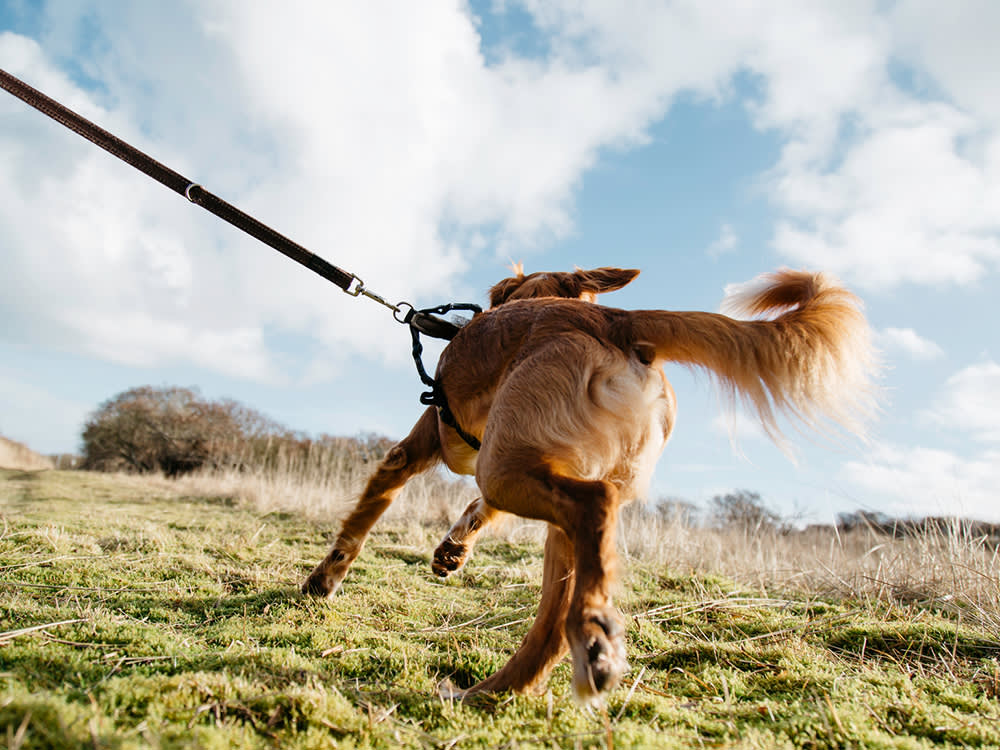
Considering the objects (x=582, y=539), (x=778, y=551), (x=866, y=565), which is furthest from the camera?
(x=778, y=551)

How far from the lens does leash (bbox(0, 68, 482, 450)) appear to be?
2816 millimetres

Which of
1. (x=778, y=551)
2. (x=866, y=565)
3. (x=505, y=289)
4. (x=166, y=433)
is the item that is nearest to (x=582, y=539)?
(x=505, y=289)

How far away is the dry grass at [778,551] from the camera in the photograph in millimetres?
3809

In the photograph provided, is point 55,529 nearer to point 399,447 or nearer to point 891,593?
point 399,447

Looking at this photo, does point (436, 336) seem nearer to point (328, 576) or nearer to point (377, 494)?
point (377, 494)

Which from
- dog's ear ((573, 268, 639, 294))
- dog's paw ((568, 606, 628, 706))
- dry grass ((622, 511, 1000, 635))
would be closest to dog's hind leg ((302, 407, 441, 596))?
dog's ear ((573, 268, 639, 294))

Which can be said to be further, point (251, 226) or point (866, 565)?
point (866, 565)

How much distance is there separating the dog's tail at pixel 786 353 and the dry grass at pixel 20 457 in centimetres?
2266

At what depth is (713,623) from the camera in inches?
130


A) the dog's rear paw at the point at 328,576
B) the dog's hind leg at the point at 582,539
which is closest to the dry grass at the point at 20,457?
the dog's rear paw at the point at 328,576

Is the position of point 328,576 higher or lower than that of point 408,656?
higher

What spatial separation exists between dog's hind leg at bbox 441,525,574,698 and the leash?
31.7 inches

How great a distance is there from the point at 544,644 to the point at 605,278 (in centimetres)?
201

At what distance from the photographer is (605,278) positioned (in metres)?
3.41
